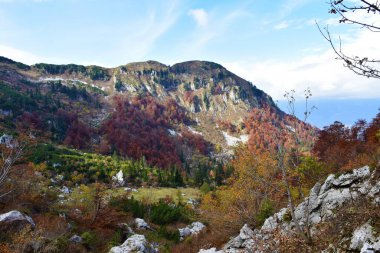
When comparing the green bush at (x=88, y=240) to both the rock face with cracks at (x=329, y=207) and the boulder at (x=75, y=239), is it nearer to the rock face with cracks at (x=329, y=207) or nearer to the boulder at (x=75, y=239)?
the boulder at (x=75, y=239)

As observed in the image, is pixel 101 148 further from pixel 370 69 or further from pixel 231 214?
pixel 370 69

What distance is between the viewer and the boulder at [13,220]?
2338 centimetres

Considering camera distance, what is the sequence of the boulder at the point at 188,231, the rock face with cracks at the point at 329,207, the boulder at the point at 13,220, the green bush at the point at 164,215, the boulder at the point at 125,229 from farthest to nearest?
1. the green bush at the point at 164,215
2. the boulder at the point at 188,231
3. the boulder at the point at 125,229
4. the boulder at the point at 13,220
5. the rock face with cracks at the point at 329,207

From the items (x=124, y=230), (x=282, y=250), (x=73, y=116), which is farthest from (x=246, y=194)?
(x=73, y=116)

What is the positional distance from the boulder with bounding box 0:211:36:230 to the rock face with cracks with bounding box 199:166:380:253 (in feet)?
56.1

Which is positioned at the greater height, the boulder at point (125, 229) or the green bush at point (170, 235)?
the boulder at point (125, 229)

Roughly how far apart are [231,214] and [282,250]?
16.1 meters

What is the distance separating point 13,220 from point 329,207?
23515mm

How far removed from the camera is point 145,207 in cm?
5675

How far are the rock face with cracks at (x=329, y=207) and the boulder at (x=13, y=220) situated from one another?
56.1 feet

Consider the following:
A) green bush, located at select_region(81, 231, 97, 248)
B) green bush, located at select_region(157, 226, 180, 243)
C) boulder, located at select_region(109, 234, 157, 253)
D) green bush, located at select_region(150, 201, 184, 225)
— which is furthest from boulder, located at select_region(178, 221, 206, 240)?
boulder, located at select_region(109, 234, 157, 253)

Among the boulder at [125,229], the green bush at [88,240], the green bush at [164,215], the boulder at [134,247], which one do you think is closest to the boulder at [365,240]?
the boulder at [134,247]

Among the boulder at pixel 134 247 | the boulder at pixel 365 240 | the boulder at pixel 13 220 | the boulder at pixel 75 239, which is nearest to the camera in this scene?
the boulder at pixel 365 240

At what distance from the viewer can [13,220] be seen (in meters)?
23.9
